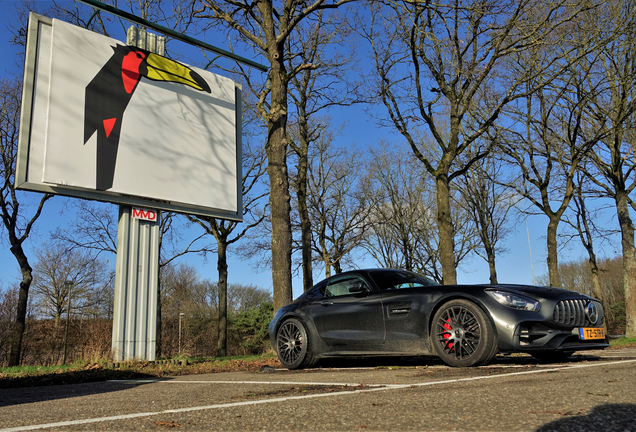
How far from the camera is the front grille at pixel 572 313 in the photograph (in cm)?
498

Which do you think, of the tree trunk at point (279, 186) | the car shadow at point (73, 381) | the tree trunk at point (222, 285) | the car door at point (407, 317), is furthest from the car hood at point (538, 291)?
the tree trunk at point (222, 285)

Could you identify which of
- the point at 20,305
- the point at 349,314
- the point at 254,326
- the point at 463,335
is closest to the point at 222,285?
the point at 20,305

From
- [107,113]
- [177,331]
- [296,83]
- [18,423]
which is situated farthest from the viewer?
[177,331]

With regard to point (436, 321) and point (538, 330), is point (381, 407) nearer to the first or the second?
point (436, 321)

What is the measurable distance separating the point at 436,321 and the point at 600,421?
332 cm

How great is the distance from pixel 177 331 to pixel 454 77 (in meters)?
30.9

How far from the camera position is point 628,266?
658 inches

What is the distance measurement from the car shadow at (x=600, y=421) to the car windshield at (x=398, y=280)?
379cm

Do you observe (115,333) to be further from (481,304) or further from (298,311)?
(481,304)

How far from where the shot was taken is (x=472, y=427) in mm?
1998

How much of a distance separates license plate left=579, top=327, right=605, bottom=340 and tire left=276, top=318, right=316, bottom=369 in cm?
333

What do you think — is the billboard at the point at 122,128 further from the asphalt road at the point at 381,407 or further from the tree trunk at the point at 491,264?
the tree trunk at the point at 491,264

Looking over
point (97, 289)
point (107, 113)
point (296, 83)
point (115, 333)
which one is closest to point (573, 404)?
point (115, 333)

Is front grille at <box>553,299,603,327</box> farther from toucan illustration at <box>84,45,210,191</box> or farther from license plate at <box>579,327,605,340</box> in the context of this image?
toucan illustration at <box>84,45,210,191</box>
